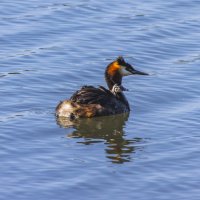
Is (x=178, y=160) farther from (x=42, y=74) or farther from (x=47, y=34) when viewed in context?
(x=47, y=34)

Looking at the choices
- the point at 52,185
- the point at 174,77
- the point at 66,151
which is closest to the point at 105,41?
the point at 174,77

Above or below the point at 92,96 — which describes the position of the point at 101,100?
below

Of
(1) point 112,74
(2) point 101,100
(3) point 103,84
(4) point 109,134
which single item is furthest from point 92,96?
(3) point 103,84

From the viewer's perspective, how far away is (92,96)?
17125 millimetres

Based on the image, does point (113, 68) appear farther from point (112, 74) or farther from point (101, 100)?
point (101, 100)

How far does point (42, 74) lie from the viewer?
1895 centimetres

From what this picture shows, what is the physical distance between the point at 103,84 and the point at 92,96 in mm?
1857

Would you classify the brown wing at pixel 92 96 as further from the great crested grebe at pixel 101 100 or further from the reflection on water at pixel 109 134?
the reflection on water at pixel 109 134

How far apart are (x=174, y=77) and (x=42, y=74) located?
2.70 metres

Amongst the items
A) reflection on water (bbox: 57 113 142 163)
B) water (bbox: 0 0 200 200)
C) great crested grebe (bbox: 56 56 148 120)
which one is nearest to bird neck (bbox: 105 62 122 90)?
great crested grebe (bbox: 56 56 148 120)

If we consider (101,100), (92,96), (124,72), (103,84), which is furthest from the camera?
(103,84)

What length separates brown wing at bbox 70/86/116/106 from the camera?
17.0 metres

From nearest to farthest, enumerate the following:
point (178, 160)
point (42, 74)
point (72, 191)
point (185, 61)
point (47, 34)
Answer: point (72, 191), point (178, 160), point (42, 74), point (185, 61), point (47, 34)

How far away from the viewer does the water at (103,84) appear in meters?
13.1
